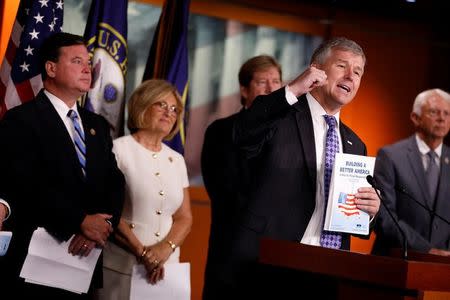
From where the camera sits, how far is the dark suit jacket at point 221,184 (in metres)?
4.91

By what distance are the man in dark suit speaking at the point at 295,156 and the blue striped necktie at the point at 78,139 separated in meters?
1.04

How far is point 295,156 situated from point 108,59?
1.95 metres

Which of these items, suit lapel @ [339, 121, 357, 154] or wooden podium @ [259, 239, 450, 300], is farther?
suit lapel @ [339, 121, 357, 154]

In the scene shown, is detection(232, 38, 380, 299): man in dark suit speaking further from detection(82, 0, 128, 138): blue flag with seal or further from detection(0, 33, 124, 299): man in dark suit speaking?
detection(82, 0, 128, 138): blue flag with seal

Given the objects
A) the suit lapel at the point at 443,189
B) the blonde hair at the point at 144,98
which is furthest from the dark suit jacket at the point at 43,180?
the suit lapel at the point at 443,189

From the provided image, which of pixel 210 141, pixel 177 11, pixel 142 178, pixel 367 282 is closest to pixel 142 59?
pixel 177 11

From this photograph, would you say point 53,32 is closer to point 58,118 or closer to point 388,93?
point 58,118

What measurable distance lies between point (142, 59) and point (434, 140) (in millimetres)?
2381

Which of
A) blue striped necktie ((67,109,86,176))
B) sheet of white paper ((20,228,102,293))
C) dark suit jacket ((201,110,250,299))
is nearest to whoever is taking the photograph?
sheet of white paper ((20,228,102,293))

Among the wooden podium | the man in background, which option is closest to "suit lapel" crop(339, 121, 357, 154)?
the wooden podium

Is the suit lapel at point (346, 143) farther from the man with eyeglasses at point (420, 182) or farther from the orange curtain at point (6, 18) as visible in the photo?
the orange curtain at point (6, 18)

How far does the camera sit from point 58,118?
13.6ft

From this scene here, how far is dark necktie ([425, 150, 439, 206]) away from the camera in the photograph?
5.58 metres

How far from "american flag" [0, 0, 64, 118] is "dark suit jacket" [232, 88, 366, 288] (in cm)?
164
